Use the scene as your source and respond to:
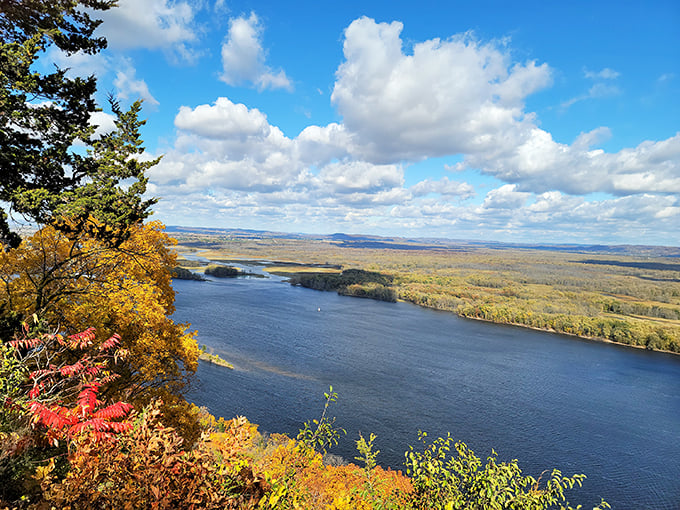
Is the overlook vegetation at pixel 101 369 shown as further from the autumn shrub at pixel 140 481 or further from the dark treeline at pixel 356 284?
the dark treeline at pixel 356 284

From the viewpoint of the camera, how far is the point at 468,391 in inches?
2036

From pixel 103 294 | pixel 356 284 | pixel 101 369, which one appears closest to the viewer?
pixel 101 369

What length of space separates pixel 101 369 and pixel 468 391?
164 ft

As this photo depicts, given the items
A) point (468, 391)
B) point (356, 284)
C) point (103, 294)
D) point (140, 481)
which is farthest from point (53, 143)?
point (356, 284)

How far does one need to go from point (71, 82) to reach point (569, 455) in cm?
5063

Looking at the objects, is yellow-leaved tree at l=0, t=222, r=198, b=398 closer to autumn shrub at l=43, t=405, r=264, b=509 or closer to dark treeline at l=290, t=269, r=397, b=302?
autumn shrub at l=43, t=405, r=264, b=509

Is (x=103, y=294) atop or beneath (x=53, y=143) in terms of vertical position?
beneath

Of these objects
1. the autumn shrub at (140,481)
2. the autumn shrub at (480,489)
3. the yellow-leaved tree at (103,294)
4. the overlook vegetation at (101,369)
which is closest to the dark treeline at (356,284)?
the overlook vegetation at (101,369)

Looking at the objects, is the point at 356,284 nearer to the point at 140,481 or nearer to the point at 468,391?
the point at 468,391

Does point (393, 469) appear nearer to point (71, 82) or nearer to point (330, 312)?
point (71, 82)

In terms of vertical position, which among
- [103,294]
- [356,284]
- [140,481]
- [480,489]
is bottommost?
[356,284]

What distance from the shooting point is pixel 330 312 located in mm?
104812

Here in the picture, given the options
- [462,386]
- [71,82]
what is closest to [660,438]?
[462,386]

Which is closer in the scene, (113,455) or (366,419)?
(113,455)
